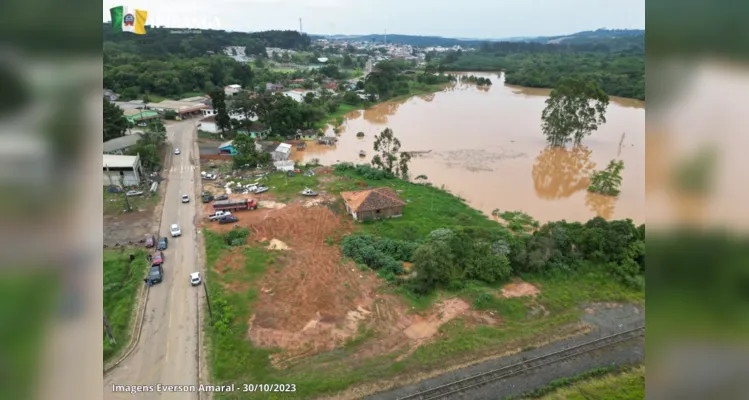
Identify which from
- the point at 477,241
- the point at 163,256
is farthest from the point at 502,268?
the point at 163,256

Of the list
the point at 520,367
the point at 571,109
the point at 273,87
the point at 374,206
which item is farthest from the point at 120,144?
the point at 571,109

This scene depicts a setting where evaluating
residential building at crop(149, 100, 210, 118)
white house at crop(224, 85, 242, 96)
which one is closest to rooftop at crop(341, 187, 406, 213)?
residential building at crop(149, 100, 210, 118)

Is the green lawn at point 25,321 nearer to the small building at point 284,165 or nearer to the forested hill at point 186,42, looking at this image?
the small building at point 284,165

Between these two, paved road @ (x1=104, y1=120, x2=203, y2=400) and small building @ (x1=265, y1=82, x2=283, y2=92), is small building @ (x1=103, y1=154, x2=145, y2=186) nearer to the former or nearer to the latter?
paved road @ (x1=104, y1=120, x2=203, y2=400)

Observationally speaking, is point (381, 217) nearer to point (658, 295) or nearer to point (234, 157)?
point (234, 157)

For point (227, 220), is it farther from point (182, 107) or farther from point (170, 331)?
point (182, 107)

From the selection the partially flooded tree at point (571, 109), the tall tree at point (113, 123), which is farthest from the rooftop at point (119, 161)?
the partially flooded tree at point (571, 109)
